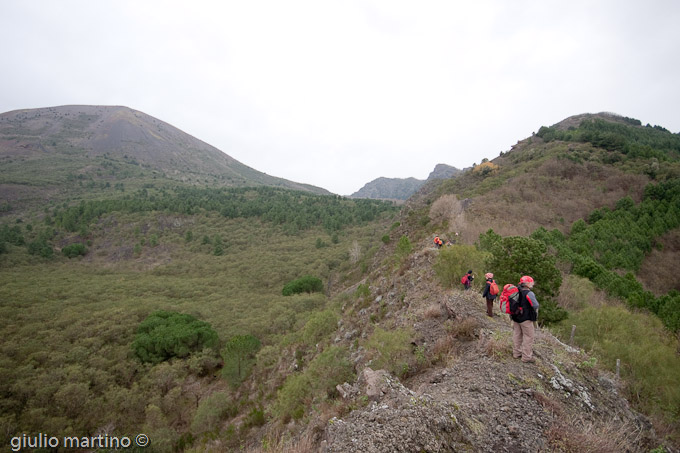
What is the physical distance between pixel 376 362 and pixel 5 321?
38351 mm

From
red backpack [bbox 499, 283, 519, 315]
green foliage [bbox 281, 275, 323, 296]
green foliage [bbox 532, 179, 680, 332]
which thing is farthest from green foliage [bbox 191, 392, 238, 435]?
green foliage [bbox 532, 179, 680, 332]

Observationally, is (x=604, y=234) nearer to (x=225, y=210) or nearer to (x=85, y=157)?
(x=225, y=210)

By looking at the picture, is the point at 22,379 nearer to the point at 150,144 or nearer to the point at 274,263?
the point at 274,263

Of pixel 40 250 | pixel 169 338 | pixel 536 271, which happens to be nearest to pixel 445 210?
pixel 536 271

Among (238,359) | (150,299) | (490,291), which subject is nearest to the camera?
(490,291)

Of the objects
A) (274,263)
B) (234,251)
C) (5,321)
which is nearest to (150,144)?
(234,251)

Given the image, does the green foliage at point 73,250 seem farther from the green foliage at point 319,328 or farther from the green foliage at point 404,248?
the green foliage at point 404,248

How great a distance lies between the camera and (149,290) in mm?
42688

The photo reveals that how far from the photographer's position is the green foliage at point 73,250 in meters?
59.4

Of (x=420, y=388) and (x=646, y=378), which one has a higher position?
(x=420, y=388)

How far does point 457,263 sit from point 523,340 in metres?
6.81

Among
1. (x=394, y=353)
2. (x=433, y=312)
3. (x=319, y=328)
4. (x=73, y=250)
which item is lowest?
(x=73, y=250)

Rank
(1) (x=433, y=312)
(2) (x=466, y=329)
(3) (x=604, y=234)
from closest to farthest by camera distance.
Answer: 1. (2) (x=466, y=329)
2. (1) (x=433, y=312)
3. (3) (x=604, y=234)

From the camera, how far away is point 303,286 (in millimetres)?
43812
